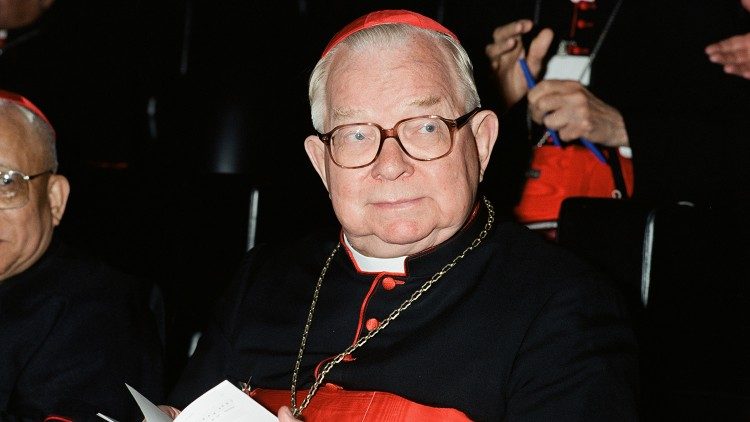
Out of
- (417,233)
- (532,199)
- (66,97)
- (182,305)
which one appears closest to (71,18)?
(66,97)

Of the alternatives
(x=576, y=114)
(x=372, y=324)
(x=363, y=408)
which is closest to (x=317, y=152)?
(x=372, y=324)

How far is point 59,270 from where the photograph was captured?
2.62 metres

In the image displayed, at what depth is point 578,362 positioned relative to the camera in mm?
1663

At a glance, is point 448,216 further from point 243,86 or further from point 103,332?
point 243,86

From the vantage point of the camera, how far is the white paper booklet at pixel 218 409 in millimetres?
1719

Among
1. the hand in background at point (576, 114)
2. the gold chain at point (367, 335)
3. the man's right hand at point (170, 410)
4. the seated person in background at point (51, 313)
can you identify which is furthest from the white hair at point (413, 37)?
the hand in background at point (576, 114)

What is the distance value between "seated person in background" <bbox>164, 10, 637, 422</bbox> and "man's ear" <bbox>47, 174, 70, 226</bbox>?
0.82 metres

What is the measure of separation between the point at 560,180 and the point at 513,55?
60cm

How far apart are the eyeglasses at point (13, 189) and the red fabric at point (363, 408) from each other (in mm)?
1106

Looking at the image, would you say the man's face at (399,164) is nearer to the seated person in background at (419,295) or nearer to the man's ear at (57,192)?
the seated person in background at (419,295)

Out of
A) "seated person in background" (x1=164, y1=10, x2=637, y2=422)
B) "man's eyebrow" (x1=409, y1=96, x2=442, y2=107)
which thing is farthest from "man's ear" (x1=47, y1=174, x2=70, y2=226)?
"man's eyebrow" (x1=409, y1=96, x2=442, y2=107)

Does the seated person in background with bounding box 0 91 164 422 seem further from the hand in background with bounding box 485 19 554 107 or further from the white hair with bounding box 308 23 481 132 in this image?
A: the hand in background with bounding box 485 19 554 107

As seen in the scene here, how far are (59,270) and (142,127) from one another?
2.83 metres

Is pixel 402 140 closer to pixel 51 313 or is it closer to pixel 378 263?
pixel 378 263
